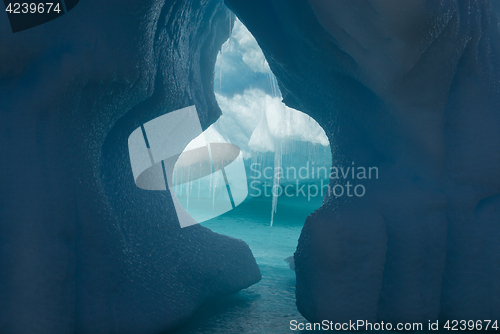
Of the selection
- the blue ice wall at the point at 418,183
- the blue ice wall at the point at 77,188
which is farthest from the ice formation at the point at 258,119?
the blue ice wall at the point at 77,188

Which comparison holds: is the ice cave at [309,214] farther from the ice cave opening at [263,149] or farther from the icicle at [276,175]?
the icicle at [276,175]

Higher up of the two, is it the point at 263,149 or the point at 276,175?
the point at 263,149

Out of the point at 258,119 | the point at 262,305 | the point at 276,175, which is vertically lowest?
the point at 262,305

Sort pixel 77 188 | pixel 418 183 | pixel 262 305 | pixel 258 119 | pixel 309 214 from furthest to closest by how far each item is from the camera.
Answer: pixel 258 119 → pixel 262 305 → pixel 309 214 → pixel 418 183 → pixel 77 188

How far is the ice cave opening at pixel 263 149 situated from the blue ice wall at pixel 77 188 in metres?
4.80

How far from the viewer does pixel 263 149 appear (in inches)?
415

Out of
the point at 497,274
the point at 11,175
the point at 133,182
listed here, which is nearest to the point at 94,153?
the point at 11,175

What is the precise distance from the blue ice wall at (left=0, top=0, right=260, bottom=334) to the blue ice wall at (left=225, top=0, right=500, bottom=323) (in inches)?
44.5

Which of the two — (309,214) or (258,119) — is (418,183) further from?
(258,119)

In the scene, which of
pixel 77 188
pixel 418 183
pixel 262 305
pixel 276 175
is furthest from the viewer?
pixel 276 175

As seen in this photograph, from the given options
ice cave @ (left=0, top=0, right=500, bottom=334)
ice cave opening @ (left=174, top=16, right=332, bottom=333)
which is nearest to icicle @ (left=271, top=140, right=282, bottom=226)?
ice cave opening @ (left=174, top=16, right=332, bottom=333)

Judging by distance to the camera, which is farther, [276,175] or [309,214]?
[276,175]

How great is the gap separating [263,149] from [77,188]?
868 cm

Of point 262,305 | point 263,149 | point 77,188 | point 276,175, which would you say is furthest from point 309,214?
point 276,175
